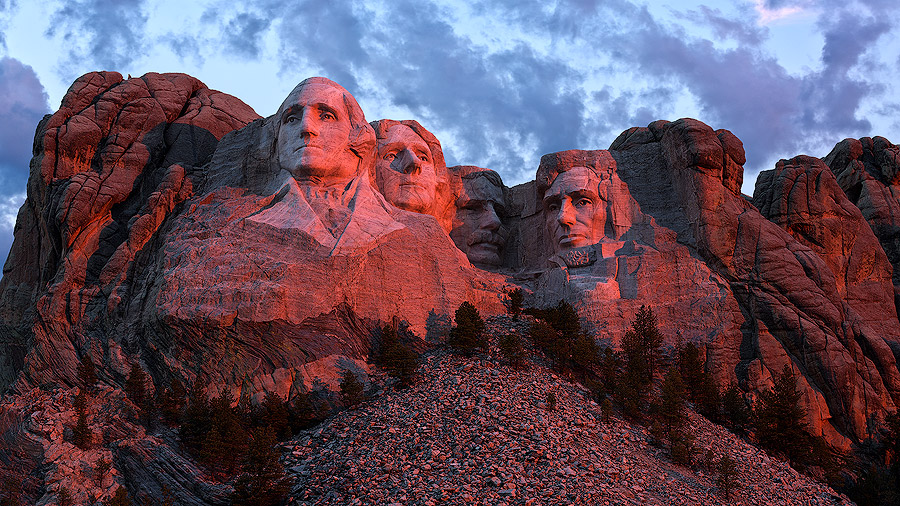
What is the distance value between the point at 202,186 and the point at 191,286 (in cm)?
642

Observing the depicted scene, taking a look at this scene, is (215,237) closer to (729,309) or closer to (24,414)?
(24,414)

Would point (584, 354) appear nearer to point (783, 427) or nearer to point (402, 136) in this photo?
point (783, 427)

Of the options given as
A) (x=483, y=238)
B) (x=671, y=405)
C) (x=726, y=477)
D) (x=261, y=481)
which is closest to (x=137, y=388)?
(x=261, y=481)

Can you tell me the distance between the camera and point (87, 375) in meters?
30.2

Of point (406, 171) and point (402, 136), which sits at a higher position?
point (402, 136)

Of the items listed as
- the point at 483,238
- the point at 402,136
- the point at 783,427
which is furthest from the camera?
the point at 483,238

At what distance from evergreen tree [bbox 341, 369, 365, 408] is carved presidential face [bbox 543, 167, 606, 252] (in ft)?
35.2

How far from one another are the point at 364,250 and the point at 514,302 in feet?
19.3

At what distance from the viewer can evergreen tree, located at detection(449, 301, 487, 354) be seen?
99.2ft

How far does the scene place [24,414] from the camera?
2891 centimetres

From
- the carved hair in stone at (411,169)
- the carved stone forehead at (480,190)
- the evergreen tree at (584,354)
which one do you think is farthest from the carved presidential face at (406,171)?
the evergreen tree at (584,354)

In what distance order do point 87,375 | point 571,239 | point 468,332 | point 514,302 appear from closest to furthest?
point 87,375 < point 468,332 < point 514,302 < point 571,239

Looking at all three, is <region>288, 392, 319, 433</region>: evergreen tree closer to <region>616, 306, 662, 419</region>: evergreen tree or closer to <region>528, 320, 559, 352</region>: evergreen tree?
<region>528, 320, 559, 352</region>: evergreen tree

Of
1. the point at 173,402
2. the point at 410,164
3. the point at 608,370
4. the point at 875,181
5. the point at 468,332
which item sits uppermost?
the point at 875,181
